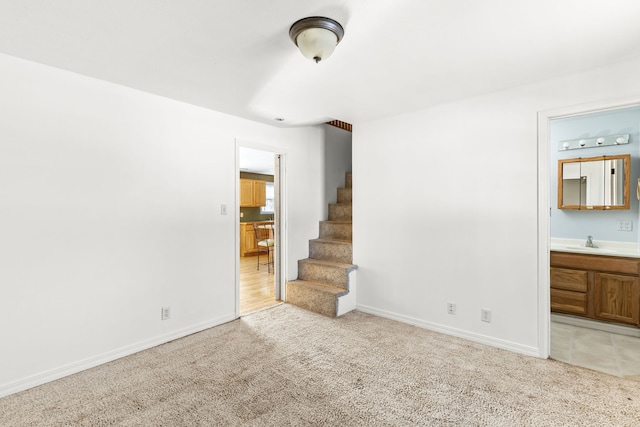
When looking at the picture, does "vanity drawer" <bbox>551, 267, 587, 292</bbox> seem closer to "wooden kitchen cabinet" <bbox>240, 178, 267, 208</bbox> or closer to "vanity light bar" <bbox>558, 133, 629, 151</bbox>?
"vanity light bar" <bbox>558, 133, 629, 151</bbox>

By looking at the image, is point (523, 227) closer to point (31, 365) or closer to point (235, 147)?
point (235, 147)

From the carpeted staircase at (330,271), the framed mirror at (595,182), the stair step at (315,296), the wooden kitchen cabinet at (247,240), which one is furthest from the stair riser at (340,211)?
the wooden kitchen cabinet at (247,240)

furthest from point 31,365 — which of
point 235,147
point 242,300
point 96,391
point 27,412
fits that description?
point 235,147

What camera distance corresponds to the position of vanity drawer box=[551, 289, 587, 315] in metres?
3.23

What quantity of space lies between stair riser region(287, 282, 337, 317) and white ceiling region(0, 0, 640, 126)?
2.18 m

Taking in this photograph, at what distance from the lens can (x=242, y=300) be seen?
164 inches

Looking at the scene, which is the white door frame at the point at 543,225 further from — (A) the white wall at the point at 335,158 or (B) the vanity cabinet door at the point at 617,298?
(A) the white wall at the point at 335,158

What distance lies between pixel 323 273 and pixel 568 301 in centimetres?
268

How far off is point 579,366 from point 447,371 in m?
1.06

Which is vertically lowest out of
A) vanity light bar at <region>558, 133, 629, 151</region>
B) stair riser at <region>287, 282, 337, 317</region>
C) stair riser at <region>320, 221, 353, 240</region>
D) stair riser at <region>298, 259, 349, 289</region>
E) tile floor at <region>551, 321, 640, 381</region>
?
tile floor at <region>551, 321, 640, 381</region>

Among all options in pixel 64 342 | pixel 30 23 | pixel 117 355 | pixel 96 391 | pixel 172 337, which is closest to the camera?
pixel 30 23

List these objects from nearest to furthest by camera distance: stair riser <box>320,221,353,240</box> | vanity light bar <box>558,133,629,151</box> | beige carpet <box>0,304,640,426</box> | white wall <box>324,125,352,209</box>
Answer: beige carpet <box>0,304,640,426</box> < vanity light bar <box>558,133,629,151</box> < stair riser <box>320,221,353,240</box> < white wall <box>324,125,352,209</box>

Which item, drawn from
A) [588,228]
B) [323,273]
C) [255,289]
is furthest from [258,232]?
[588,228]

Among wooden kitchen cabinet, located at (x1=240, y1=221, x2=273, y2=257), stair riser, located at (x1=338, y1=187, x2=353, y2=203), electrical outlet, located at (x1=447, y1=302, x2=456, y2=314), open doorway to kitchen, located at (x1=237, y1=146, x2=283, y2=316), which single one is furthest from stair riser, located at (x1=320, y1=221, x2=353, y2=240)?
wooden kitchen cabinet, located at (x1=240, y1=221, x2=273, y2=257)
